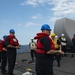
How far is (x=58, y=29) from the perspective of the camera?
25531mm

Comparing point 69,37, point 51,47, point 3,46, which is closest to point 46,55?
point 51,47

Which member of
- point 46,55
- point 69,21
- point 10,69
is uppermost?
point 69,21

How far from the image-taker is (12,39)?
11.0 meters

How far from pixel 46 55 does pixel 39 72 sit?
1.60 feet

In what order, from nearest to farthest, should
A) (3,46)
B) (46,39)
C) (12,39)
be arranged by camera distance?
1. (46,39)
2. (12,39)
3. (3,46)

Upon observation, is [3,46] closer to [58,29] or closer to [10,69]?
[10,69]

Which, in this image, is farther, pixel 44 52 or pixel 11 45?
pixel 11 45

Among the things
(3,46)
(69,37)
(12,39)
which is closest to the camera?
(12,39)

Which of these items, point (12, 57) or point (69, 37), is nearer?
point (12, 57)

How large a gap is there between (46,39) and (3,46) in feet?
20.7

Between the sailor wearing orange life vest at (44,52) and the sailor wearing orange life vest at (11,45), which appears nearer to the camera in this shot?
the sailor wearing orange life vest at (44,52)

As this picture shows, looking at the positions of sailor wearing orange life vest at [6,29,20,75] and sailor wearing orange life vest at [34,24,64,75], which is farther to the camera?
sailor wearing orange life vest at [6,29,20,75]

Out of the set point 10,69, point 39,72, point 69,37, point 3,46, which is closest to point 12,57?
point 10,69

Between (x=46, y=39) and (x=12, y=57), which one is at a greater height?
(x=46, y=39)
